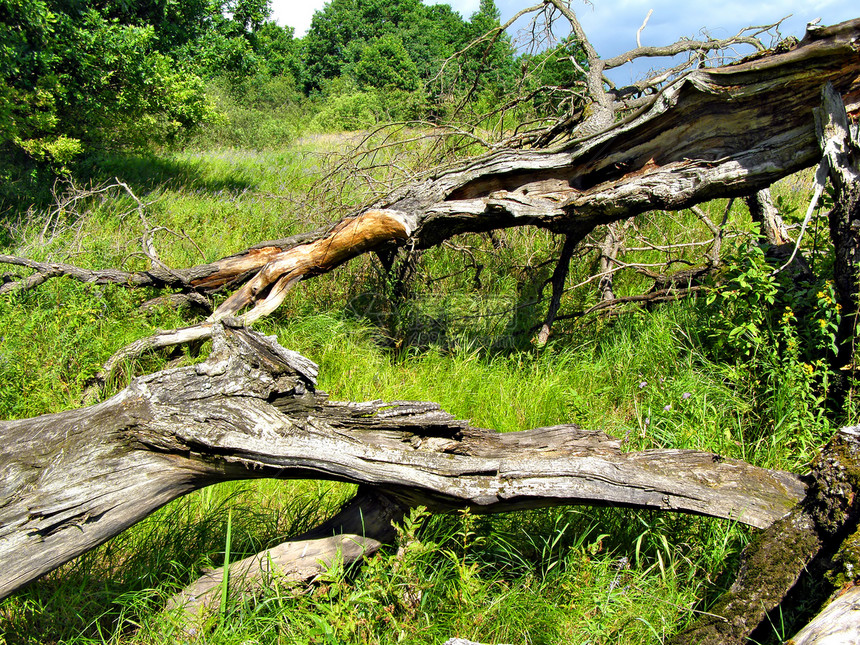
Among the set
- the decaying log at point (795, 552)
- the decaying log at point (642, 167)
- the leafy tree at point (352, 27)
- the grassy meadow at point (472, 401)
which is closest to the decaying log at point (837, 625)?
the decaying log at point (795, 552)

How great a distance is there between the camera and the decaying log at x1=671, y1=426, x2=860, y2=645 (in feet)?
6.38

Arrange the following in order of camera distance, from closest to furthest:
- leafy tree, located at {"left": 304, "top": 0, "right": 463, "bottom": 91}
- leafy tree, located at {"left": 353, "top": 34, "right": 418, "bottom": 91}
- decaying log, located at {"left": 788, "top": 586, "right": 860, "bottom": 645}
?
decaying log, located at {"left": 788, "top": 586, "right": 860, "bottom": 645} → leafy tree, located at {"left": 353, "top": 34, "right": 418, "bottom": 91} → leafy tree, located at {"left": 304, "top": 0, "right": 463, "bottom": 91}

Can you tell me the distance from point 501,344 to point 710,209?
3870 millimetres

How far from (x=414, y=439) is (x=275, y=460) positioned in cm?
60

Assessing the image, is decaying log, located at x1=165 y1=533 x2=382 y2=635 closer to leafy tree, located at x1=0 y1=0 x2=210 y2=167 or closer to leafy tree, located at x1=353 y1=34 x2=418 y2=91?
leafy tree, located at x1=0 y1=0 x2=210 y2=167

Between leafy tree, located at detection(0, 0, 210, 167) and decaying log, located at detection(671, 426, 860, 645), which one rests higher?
leafy tree, located at detection(0, 0, 210, 167)

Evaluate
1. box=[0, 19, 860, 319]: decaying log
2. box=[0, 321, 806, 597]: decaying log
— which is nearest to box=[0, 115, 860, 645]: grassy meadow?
box=[0, 321, 806, 597]: decaying log

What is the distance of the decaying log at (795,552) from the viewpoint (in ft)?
6.38

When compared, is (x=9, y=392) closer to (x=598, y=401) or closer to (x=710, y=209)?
(x=598, y=401)

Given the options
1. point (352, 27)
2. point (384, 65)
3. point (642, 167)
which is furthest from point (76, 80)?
point (352, 27)

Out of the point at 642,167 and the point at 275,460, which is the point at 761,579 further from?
the point at 642,167

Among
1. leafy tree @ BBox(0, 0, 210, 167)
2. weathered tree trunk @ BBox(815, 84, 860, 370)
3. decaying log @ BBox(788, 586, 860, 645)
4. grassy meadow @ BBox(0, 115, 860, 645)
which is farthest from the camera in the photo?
leafy tree @ BBox(0, 0, 210, 167)

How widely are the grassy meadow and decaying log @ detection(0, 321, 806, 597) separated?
0.74ft

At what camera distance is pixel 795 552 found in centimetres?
208
